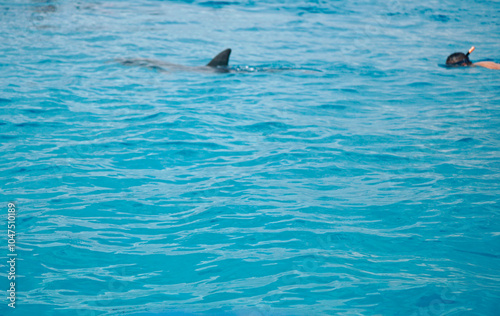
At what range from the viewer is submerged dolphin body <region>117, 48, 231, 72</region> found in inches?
453

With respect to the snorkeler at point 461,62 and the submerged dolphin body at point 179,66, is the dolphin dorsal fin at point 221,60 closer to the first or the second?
the submerged dolphin body at point 179,66

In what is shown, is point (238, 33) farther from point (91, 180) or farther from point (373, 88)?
point (91, 180)

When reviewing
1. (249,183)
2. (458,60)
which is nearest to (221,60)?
(249,183)

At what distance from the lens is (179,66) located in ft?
38.8

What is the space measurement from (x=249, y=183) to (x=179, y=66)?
6.31m

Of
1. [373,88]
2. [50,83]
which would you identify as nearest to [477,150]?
[373,88]

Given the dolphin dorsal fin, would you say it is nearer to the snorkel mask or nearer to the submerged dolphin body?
the submerged dolphin body

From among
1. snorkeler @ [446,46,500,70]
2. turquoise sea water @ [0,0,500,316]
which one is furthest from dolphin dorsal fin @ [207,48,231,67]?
snorkeler @ [446,46,500,70]

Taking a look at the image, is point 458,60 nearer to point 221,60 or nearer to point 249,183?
point 221,60

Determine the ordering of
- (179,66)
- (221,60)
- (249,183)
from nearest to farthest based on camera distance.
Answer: (249,183) → (221,60) → (179,66)

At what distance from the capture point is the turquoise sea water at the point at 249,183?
4344 mm

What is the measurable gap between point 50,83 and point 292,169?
6.02 m

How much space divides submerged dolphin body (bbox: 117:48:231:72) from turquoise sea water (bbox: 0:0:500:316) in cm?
34

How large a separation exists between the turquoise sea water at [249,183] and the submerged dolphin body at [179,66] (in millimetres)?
343
